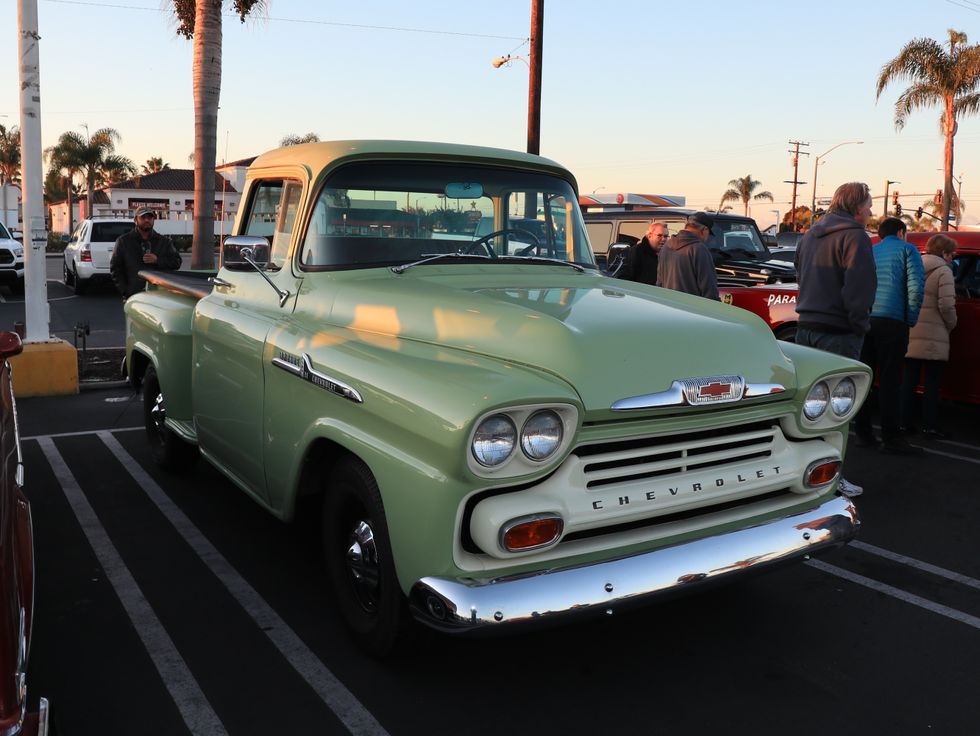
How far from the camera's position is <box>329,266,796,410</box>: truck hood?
287cm

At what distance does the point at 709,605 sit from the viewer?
3.87 meters

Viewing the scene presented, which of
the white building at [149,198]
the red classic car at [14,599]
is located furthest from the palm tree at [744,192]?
the red classic car at [14,599]

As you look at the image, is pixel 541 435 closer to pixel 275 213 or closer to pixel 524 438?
pixel 524 438

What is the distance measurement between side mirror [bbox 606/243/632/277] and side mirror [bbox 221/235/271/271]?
174cm

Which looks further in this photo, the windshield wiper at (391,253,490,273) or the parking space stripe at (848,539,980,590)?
the parking space stripe at (848,539,980,590)

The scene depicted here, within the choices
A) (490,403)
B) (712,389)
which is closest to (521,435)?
(490,403)

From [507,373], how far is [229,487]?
3.37m

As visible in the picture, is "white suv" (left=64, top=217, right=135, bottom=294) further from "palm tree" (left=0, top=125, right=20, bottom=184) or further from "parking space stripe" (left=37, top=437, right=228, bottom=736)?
"palm tree" (left=0, top=125, right=20, bottom=184)

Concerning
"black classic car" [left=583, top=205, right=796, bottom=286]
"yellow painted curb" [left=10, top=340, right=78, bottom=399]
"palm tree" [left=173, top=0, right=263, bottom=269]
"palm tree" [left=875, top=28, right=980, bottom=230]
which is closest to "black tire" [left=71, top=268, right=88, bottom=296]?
"palm tree" [left=173, top=0, right=263, bottom=269]

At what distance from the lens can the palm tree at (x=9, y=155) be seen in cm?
5981

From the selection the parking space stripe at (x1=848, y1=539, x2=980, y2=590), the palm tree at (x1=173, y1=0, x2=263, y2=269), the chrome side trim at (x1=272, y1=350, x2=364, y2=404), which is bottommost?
the parking space stripe at (x1=848, y1=539, x2=980, y2=590)

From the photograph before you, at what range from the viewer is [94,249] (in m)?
19.3

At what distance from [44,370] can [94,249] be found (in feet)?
40.5

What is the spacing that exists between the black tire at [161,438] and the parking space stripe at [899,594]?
380 cm
